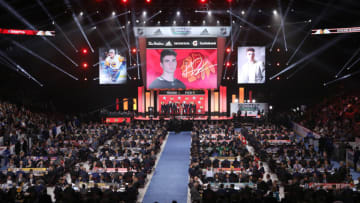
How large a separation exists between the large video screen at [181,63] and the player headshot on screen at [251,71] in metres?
2.62

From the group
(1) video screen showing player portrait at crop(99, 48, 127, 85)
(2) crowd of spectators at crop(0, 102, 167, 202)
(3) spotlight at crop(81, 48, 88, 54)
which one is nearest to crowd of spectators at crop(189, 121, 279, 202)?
(2) crowd of spectators at crop(0, 102, 167, 202)

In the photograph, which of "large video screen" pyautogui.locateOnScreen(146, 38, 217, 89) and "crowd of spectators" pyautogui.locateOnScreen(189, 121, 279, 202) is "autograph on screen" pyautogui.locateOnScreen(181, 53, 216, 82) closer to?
"large video screen" pyautogui.locateOnScreen(146, 38, 217, 89)

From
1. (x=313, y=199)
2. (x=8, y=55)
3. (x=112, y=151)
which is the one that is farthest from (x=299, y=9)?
(x=8, y=55)

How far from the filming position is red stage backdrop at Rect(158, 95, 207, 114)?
3491 cm

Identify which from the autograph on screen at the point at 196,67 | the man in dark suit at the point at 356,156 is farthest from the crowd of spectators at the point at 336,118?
the autograph on screen at the point at 196,67

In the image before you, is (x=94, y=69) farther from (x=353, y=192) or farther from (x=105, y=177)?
(x=353, y=192)

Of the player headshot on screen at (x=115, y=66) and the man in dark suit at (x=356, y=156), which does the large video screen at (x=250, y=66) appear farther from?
the man in dark suit at (x=356, y=156)

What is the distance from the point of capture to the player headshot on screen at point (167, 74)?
1264 inches

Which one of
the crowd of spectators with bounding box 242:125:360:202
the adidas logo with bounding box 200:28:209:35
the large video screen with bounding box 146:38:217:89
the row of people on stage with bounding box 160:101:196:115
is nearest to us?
the crowd of spectators with bounding box 242:125:360:202

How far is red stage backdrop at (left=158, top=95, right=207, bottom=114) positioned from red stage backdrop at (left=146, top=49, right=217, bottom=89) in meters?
2.56

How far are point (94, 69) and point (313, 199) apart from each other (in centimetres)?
2692

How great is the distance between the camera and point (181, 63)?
105ft

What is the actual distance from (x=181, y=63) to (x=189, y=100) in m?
4.26

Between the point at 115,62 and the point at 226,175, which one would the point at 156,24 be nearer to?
the point at 115,62
